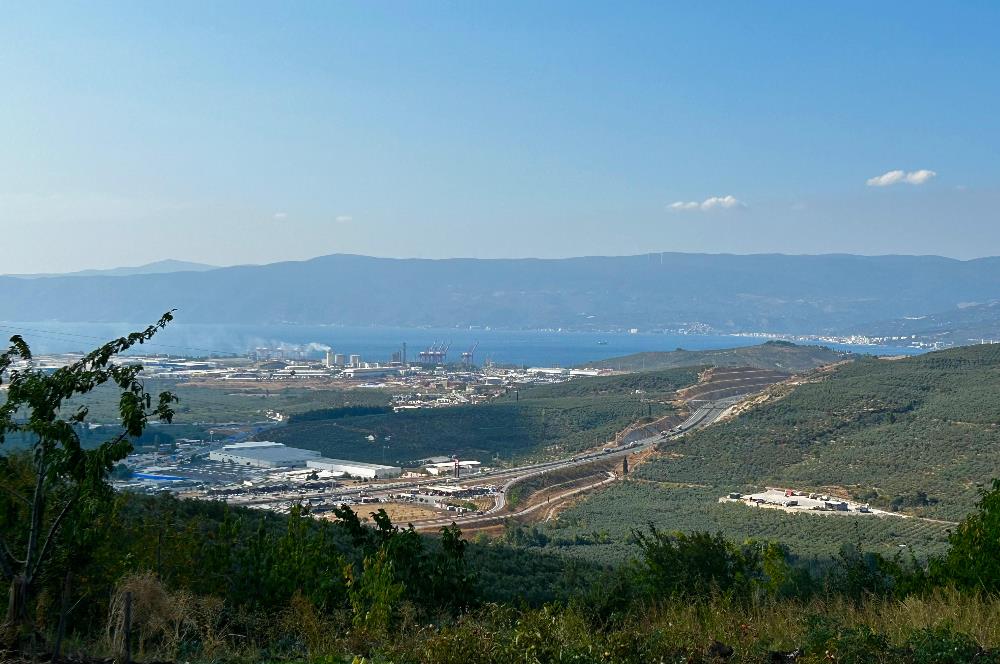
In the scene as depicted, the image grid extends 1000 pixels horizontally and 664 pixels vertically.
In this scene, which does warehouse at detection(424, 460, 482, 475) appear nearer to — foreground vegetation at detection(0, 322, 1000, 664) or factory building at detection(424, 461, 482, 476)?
factory building at detection(424, 461, 482, 476)

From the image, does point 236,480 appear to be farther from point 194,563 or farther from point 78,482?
point 78,482

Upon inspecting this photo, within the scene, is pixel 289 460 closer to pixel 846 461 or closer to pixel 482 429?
pixel 482 429

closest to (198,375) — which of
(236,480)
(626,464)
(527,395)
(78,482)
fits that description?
(527,395)

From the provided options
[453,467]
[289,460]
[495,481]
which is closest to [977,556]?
[495,481]

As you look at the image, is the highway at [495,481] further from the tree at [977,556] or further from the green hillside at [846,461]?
the tree at [977,556]

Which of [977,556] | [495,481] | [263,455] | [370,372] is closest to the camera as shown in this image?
[977,556]

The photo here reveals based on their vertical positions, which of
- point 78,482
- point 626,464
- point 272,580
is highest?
point 78,482

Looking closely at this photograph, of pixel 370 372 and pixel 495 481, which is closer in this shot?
pixel 495 481
